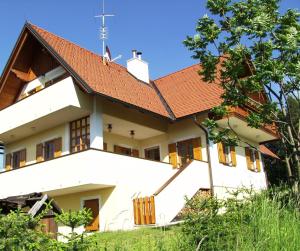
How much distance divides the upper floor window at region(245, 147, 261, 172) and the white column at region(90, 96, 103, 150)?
970cm

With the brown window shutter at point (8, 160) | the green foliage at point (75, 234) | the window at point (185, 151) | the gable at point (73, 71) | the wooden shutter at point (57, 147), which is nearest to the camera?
the green foliage at point (75, 234)

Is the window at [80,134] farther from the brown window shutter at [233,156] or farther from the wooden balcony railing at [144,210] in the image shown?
the brown window shutter at [233,156]

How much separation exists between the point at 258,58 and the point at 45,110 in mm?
9594

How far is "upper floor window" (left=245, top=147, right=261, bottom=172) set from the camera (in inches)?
917

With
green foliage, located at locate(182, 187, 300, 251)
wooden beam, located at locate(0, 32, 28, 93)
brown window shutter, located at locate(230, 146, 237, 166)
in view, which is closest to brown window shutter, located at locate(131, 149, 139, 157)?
brown window shutter, located at locate(230, 146, 237, 166)

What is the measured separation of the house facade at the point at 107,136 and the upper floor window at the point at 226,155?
0.05 metres

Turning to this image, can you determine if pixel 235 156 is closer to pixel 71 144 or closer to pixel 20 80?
pixel 71 144

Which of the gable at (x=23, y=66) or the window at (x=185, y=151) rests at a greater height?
the gable at (x=23, y=66)

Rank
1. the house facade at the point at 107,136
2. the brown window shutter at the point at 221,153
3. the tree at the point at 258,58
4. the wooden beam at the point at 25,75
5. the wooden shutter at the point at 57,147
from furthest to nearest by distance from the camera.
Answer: the wooden beam at the point at 25,75 → the brown window shutter at the point at 221,153 → the wooden shutter at the point at 57,147 → the house facade at the point at 107,136 → the tree at the point at 258,58

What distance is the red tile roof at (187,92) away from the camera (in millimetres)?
19562

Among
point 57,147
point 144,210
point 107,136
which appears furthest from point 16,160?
point 144,210

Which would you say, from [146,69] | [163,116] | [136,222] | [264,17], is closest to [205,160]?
[163,116]

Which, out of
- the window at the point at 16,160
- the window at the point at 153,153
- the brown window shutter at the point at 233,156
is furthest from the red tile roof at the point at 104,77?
the window at the point at 16,160

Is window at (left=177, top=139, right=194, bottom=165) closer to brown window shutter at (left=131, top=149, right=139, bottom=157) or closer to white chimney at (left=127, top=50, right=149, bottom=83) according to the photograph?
brown window shutter at (left=131, top=149, right=139, bottom=157)
